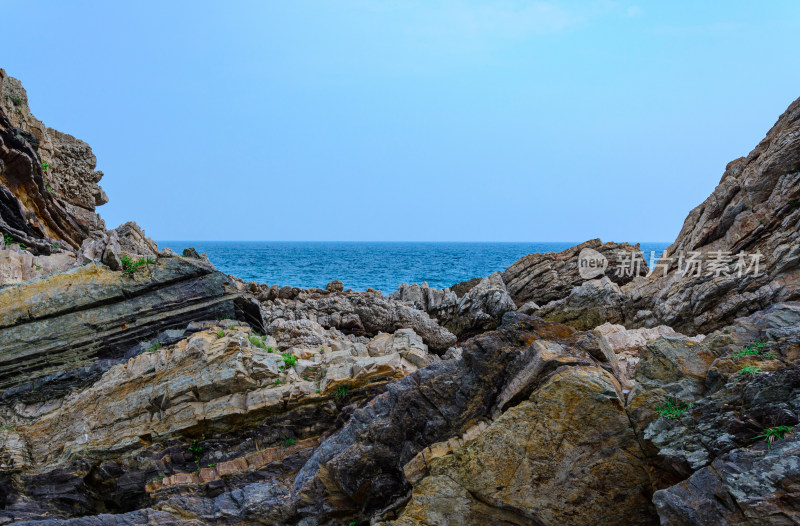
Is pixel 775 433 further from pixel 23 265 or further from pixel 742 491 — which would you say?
pixel 23 265

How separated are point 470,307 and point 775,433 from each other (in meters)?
20.3

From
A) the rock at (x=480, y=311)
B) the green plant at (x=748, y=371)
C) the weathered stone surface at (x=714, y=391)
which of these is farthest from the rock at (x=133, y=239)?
the green plant at (x=748, y=371)

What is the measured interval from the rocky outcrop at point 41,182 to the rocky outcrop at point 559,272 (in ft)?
78.8

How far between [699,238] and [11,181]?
3205 cm

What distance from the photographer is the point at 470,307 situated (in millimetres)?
26672

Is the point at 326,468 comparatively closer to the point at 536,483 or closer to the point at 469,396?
the point at 469,396

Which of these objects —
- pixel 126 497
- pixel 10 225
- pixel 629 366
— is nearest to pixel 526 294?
pixel 629 366

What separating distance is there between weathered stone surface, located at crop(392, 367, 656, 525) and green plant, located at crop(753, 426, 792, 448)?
1854 millimetres

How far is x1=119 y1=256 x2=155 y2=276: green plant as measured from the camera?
14.6m

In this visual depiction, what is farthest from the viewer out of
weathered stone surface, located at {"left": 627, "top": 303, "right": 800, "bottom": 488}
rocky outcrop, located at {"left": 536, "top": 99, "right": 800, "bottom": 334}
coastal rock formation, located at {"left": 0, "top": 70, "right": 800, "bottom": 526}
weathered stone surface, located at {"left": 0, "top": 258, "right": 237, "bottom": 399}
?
rocky outcrop, located at {"left": 536, "top": 99, "right": 800, "bottom": 334}

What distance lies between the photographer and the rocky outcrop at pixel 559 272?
28.6m

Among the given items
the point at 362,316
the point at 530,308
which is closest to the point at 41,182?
the point at 362,316

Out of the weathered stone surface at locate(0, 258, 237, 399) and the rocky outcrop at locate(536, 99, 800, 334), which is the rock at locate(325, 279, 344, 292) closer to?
the rocky outcrop at locate(536, 99, 800, 334)

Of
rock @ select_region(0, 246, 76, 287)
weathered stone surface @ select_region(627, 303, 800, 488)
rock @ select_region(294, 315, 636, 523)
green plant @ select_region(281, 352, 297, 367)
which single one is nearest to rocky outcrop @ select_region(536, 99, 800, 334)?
weathered stone surface @ select_region(627, 303, 800, 488)
